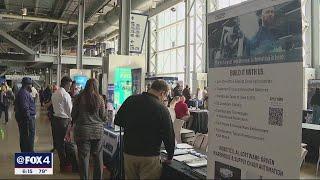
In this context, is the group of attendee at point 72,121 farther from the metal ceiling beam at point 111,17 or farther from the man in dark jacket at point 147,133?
the metal ceiling beam at point 111,17

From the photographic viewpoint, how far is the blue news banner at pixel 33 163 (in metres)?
4.58

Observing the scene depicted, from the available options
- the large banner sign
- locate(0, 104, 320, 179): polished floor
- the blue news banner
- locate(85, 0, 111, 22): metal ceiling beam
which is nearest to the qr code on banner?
the large banner sign

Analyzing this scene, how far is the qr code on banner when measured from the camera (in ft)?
5.85

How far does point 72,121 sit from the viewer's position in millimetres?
4102

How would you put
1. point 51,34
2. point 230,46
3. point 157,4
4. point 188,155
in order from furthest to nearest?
point 51,34, point 157,4, point 188,155, point 230,46

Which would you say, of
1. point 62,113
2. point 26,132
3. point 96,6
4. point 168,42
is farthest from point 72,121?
point 168,42

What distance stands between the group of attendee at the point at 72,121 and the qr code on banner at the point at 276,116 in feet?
8.04

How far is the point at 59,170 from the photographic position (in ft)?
17.9

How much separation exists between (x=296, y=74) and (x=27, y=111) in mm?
4554

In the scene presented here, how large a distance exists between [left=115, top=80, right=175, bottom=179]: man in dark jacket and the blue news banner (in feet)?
6.56

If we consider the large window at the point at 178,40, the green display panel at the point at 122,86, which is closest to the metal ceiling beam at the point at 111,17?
the large window at the point at 178,40

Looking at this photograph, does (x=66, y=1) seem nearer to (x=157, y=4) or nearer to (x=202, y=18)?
(x=157, y=4)

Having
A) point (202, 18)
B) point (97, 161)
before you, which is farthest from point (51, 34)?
point (97, 161)

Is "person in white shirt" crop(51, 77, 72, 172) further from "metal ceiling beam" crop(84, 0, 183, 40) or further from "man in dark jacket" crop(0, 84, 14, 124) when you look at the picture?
"man in dark jacket" crop(0, 84, 14, 124)
